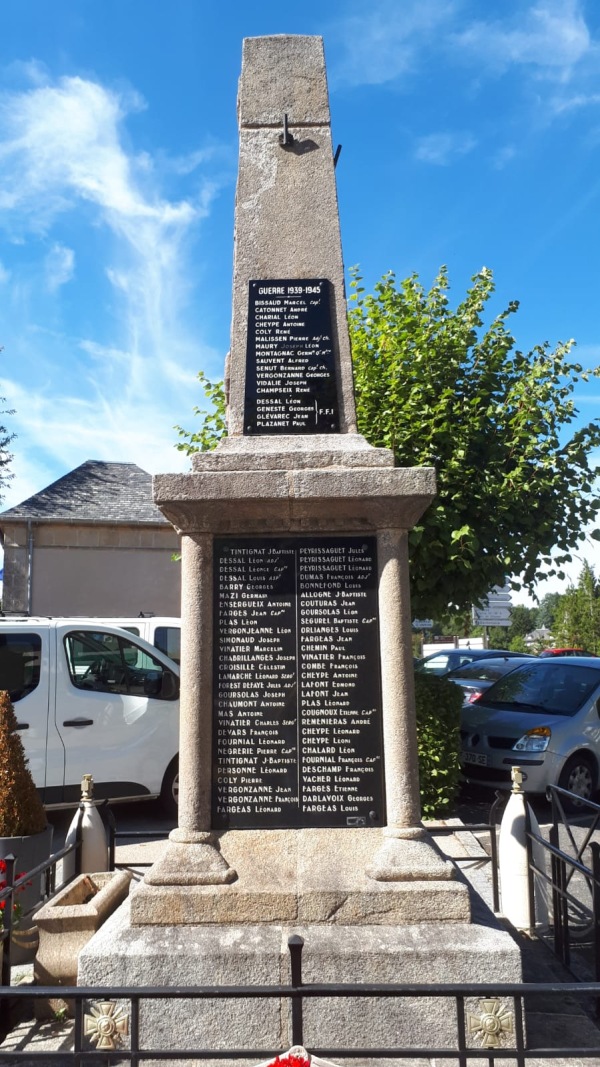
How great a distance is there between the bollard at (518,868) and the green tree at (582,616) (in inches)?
1070

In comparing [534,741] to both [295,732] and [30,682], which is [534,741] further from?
[295,732]

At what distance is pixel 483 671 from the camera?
43.2 feet

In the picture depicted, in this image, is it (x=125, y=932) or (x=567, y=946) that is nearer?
(x=125, y=932)

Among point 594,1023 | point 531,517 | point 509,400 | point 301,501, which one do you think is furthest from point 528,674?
point 301,501

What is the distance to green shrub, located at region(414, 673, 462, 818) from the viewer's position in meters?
Answer: 7.85

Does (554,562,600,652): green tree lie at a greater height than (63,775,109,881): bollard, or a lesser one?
greater

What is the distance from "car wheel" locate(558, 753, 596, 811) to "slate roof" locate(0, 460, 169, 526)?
11999 millimetres

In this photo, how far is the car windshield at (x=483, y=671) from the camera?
1288 cm

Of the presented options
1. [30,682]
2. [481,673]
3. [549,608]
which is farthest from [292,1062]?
[549,608]

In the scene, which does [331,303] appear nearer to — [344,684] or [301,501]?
[301,501]

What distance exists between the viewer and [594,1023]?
3.73 m

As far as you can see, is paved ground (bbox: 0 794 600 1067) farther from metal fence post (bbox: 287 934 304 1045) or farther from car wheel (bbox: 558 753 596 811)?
car wheel (bbox: 558 753 596 811)

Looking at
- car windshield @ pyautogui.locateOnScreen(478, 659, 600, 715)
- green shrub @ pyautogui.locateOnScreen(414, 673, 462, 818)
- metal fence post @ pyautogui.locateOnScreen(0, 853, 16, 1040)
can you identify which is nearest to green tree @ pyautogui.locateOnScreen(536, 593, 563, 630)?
car windshield @ pyautogui.locateOnScreen(478, 659, 600, 715)

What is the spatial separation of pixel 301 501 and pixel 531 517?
18.7 ft
